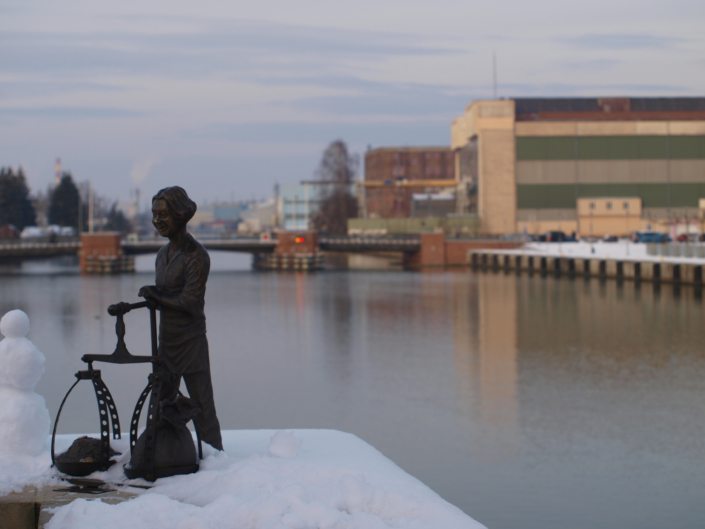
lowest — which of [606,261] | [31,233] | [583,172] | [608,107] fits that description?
[606,261]

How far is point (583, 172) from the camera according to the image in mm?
95625

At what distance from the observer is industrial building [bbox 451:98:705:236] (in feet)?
312

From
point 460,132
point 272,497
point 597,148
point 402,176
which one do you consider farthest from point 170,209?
point 402,176

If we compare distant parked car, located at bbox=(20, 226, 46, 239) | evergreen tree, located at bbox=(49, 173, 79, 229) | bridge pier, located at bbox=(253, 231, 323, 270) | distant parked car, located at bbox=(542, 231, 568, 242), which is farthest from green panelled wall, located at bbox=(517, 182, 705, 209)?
evergreen tree, located at bbox=(49, 173, 79, 229)

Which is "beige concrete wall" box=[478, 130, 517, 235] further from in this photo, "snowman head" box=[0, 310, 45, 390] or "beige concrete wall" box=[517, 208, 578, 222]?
"snowman head" box=[0, 310, 45, 390]

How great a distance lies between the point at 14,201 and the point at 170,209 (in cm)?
12158

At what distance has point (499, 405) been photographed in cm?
1950

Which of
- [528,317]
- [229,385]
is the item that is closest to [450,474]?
[229,385]

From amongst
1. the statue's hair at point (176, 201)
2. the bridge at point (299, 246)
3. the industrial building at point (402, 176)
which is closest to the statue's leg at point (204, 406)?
the statue's hair at point (176, 201)

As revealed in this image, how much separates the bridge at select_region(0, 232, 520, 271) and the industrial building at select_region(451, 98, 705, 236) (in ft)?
35.0

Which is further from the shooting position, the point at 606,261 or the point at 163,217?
the point at 606,261

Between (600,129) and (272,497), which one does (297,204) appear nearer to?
(600,129)

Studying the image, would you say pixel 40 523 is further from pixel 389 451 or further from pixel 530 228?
pixel 530 228

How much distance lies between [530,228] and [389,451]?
3265 inches
